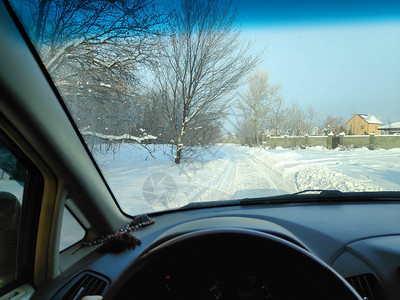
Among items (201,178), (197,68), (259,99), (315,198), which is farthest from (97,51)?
(201,178)

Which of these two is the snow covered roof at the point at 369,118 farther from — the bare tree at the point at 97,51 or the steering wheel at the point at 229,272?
the steering wheel at the point at 229,272

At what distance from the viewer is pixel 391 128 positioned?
→ 3.31 m

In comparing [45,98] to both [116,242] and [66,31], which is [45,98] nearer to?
[66,31]

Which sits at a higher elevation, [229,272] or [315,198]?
[229,272]

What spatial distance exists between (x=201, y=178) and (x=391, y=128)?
13.8ft

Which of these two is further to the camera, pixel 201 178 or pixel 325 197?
pixel 201 178

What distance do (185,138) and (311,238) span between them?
8.69 ft

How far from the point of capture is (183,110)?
3.74m

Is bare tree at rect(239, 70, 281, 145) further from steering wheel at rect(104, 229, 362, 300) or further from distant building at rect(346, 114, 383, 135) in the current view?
steering wheel at rect(104, 229, 362, 300)

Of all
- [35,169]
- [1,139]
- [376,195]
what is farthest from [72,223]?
[376,195]

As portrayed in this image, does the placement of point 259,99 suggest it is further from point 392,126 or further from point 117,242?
point 117,242

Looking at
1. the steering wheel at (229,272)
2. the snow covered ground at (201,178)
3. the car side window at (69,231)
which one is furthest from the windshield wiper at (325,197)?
the steering wheel at (229,272)

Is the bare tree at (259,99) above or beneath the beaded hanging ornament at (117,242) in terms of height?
above

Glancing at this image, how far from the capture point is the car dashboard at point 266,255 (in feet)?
2.82
